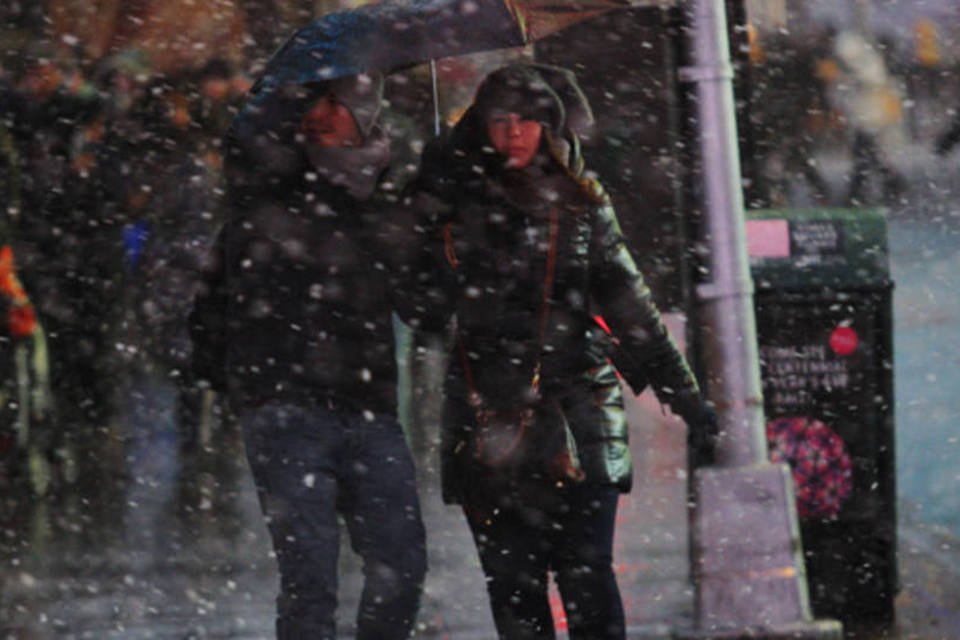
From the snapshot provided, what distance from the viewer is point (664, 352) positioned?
19.3 feet

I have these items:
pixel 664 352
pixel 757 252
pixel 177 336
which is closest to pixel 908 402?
pixel 177 336

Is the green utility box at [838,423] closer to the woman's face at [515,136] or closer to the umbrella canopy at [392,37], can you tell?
the umbrella canopy at [392,37]

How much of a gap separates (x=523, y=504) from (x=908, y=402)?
9.50 metres

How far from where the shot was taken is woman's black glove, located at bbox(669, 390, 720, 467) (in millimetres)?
5969

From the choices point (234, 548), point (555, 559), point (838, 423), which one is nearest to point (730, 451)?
point (838, 423)

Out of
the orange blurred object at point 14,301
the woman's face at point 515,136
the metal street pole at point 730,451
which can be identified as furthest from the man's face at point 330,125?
the orange blurred object at point 14,301

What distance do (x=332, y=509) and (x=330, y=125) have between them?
1.05 meters

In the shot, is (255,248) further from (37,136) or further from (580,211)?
(37,136)

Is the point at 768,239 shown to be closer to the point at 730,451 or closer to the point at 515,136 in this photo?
the point at 730,451

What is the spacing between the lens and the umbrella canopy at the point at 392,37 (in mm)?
5844

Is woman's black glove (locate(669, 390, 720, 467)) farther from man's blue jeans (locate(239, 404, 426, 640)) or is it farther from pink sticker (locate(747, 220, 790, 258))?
pink sticker (locate(747, 220, 790, 258))

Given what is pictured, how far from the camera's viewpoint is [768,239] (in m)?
7.39

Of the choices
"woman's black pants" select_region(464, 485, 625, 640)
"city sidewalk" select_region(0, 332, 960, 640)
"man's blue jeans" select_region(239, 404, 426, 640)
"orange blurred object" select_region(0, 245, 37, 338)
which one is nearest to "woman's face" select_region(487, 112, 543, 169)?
"man's blue jeans" select_region(239, 404, 426, 640)

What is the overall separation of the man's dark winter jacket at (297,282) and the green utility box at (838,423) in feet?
7.03
